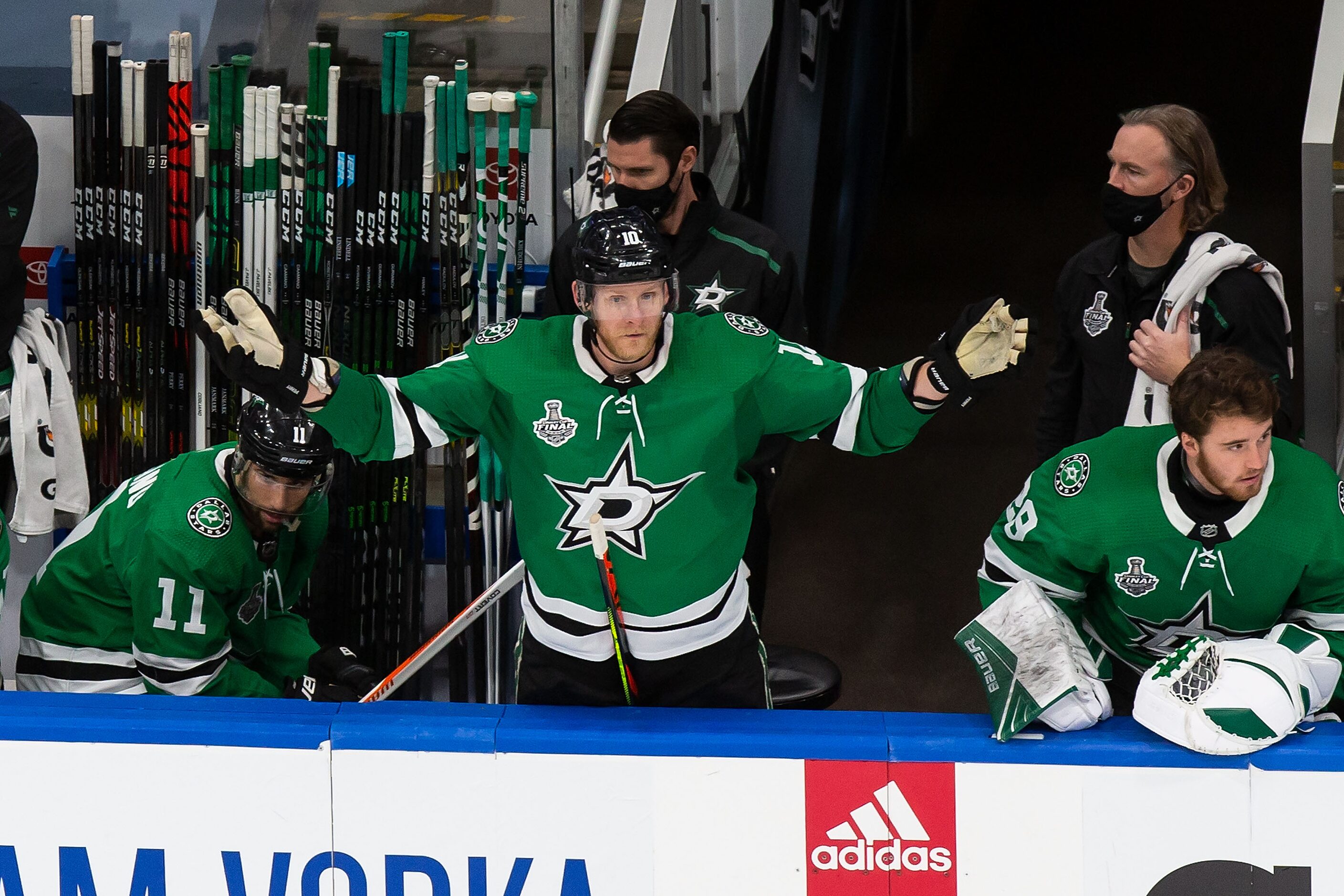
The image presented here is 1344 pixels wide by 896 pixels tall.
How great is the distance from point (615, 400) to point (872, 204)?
4717mm

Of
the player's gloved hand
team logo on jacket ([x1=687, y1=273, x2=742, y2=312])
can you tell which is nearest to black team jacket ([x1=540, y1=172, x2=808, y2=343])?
team logo on jacket ([x1=687, y1=273, x2=742, y2=312])

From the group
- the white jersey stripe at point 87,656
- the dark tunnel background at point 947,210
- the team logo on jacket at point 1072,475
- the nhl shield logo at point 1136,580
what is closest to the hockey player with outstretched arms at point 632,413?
the team logo on jacket at point 1072,475

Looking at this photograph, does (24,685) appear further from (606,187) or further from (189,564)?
(606,187)

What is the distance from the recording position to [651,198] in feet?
10.7

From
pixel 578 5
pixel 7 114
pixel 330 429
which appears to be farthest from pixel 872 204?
pixel 330 429

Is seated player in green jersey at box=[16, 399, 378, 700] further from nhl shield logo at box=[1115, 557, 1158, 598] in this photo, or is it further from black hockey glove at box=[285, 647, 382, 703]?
nhl shield logo at box=[1115, 557, 1158, 598]

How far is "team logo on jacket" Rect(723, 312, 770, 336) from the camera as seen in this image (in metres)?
2.67

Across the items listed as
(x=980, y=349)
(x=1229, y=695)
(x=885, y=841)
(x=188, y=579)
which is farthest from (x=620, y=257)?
(x=188, y=579)

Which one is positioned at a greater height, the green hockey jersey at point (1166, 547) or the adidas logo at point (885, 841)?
the green hockey jersey at point (1166, 547)

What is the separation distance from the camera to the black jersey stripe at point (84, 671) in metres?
3.40

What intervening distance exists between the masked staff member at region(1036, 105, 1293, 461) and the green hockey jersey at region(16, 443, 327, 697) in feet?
5.97

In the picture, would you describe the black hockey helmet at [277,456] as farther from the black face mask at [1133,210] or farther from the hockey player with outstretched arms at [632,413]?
the black face mask at [1133,210]

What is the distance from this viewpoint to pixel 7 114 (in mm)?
3537

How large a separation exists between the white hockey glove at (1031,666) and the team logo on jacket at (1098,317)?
2.92 ft
